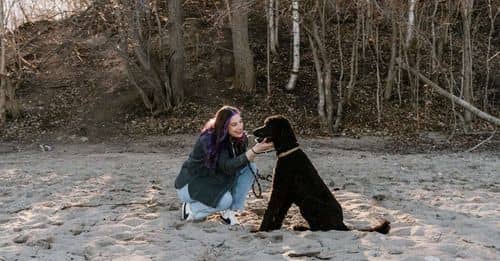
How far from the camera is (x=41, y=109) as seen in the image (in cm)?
1636

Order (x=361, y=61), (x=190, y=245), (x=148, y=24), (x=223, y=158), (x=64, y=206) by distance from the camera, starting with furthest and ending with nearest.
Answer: (x=361, y=61) < (x=148, y=24) < (x=64, y=206) < (x=223, y=158) < (x=190, y=245)

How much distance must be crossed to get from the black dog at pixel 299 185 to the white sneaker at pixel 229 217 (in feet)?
2.19

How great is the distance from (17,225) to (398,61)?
1173 centimetres

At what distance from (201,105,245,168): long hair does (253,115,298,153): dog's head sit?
0.41 metres

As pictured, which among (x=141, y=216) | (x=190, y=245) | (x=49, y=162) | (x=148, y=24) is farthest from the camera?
(x=148, y=24)

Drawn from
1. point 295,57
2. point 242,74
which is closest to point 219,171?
point 242,74

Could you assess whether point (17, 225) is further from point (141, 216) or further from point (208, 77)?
point (208, 77)

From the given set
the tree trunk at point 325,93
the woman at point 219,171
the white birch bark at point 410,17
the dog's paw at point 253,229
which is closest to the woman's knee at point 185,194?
the woman at point 219,171

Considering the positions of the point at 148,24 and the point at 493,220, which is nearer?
the point at 493,220

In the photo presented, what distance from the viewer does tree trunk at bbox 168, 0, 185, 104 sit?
15172 mm

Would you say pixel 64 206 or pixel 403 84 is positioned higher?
pixel 403 84

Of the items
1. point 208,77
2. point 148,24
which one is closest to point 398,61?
point 208,77

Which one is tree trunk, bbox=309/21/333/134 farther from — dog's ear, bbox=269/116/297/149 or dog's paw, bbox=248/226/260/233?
dog's ear, bbox=269/116/297/149

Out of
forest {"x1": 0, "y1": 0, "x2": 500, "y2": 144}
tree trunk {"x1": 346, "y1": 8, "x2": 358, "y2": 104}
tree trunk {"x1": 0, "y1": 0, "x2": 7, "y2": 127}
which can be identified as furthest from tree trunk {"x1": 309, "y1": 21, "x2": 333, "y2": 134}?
tree trunk {"x1": 0, "y1": 0, "x2": 7, "y2": 127}
